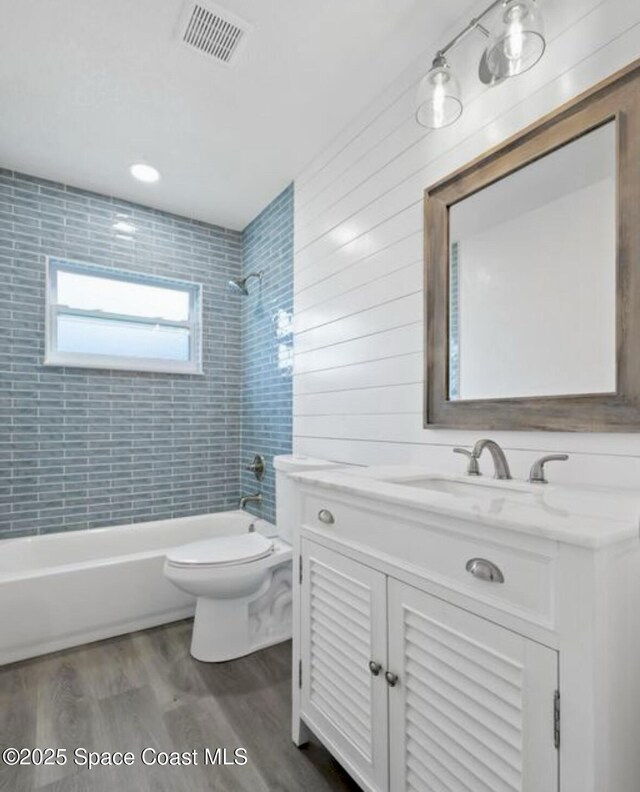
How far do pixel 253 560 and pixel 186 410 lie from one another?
1.46 m

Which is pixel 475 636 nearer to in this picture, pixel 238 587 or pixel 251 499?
pixel 238 587

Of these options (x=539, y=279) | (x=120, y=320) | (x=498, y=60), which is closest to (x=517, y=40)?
(x=498, y=60)

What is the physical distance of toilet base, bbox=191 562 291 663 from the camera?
78.5 inches

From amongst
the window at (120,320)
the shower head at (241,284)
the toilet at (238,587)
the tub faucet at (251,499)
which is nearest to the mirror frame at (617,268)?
the toilet at (238,587)

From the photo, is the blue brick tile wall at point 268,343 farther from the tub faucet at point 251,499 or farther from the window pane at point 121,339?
the window pane at point 121,339

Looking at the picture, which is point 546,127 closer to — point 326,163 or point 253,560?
point 326,163

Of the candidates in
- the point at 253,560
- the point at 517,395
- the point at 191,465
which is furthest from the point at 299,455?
the point at 517,395

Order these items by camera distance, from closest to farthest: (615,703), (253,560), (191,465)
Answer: (615,703)
(253,560)
(191,465)

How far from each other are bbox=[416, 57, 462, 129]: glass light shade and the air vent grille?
76 cm

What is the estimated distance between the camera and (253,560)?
197 cm

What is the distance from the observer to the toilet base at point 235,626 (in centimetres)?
199

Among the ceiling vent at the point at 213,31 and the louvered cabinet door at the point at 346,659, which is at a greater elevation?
the ceiling vent at the point at 213,31

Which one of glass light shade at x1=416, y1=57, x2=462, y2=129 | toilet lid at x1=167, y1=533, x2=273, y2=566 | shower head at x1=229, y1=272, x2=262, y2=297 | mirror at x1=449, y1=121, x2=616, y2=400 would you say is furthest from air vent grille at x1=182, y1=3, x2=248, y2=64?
toilet lid at x1=167, y1=533, x2=273, y2=566

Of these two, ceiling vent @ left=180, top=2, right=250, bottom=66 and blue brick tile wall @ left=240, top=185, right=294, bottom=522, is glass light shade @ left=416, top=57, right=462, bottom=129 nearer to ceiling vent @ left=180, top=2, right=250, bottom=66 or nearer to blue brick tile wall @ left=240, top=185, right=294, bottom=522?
ceiling vent @ left=180, top=2, right=250, bottom=66
